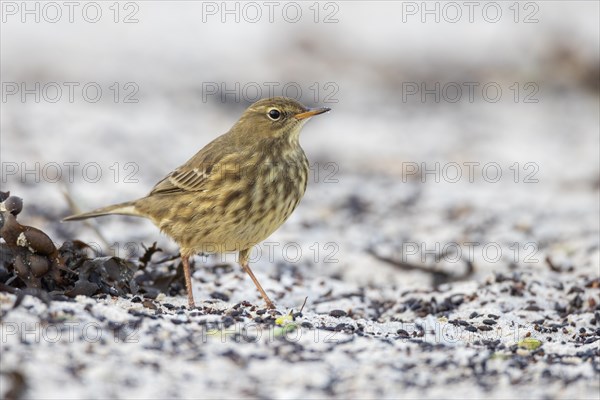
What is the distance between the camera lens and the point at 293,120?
756 cm

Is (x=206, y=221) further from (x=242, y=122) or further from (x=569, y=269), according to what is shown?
(x=569, y=269)

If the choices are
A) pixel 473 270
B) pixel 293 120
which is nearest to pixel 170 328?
pixel 293 120

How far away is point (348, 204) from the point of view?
424 inches

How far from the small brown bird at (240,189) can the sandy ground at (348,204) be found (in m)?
0.54

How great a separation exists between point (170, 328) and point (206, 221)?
1.92 meters

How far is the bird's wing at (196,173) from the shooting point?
725 centimetres
